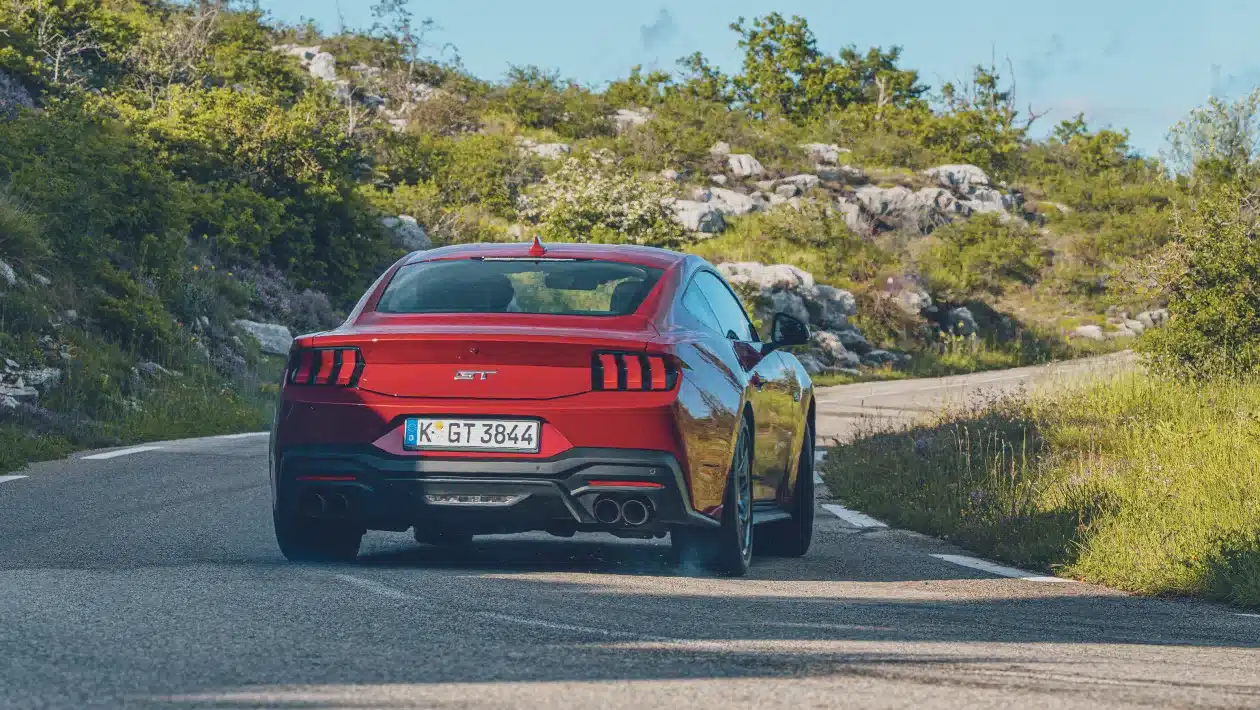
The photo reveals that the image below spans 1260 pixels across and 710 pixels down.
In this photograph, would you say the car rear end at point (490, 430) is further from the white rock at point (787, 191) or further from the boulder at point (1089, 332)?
the white rock at point (787, 191)

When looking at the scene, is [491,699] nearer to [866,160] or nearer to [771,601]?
[771,601]

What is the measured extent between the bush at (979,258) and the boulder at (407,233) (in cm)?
1873

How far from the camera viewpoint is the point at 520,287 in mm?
8102

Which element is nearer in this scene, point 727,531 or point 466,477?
point 466,477

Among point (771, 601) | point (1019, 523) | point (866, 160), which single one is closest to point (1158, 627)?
point (771, 601)

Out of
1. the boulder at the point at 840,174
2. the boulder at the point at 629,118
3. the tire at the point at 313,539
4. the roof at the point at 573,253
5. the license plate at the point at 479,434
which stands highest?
the boulder at the point at 629,118

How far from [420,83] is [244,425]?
166 feet

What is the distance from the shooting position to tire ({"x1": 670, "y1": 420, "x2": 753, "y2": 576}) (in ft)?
25.7

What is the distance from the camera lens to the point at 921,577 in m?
8.77

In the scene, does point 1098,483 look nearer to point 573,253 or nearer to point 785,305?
point 573,253

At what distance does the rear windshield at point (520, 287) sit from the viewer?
7891 mm

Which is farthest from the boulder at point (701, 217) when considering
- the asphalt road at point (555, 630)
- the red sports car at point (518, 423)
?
the red sports car at point (518, 423)

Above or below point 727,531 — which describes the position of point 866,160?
above

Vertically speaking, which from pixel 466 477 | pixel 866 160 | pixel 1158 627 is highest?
pixel 866 160
